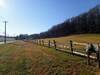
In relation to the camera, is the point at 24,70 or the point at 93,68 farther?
the point at 24,70

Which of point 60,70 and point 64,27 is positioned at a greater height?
point 64,27

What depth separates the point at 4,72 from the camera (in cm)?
1157

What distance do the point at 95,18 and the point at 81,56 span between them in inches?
4111

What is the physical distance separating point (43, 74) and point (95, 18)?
10944 centimetres

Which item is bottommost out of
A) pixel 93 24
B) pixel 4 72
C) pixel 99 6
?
pixel 4 72

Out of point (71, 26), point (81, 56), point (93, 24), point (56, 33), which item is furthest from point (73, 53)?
point (56, 33)

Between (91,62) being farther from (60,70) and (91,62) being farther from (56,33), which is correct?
(56,33)

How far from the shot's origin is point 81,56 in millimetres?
14828

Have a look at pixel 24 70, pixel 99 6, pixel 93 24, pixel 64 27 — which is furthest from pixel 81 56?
pixel 64 27

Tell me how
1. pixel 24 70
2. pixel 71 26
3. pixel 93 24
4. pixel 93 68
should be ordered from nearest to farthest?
1. pixel 93 68
2. pixel 24 70
3. pixel 93 24
4. pixel 71 26

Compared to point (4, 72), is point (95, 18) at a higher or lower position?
higher

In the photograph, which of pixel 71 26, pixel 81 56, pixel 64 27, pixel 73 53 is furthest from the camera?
pixel 64 27

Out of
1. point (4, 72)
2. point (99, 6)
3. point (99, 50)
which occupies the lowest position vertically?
point (4, 72)

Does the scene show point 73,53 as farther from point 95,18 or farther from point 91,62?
point 95,18
